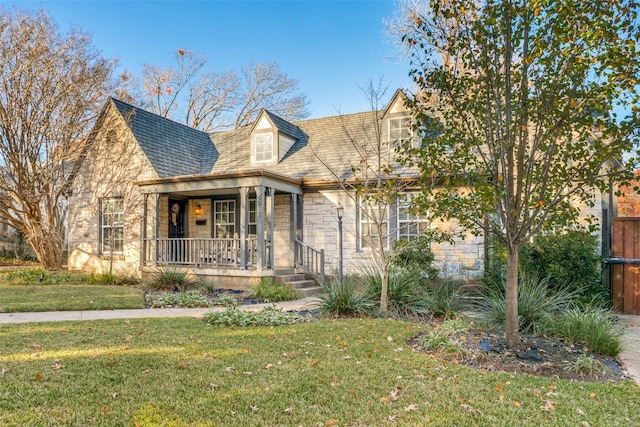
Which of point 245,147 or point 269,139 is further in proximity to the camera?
point 245,147

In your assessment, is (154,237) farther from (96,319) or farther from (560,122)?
(560,122)

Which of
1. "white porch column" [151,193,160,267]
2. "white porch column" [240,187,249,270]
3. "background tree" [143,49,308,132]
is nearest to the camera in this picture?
"white porch column" [240,187,249,270]

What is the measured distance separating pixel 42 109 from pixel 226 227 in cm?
726

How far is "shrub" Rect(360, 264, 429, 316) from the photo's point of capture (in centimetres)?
762

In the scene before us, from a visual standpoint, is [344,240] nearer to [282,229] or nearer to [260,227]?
[282,229]

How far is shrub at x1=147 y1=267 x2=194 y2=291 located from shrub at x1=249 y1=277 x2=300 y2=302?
7.36ft

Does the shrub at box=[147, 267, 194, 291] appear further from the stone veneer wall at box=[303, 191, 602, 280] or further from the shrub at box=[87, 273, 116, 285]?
the stone veneer wall at box=[303, 191, 602, 280]

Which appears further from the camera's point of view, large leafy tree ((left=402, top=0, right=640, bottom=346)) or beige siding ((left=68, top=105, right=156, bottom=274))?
beige siding ((left=68, top=105, right=156, bottom=274))

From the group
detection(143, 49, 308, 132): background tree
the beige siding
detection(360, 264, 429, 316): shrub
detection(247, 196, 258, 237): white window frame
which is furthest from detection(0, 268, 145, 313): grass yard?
detection(143, 49, 308, 132): background tree

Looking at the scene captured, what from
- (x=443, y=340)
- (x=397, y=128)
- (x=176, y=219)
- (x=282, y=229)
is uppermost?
(x=397, y=128)

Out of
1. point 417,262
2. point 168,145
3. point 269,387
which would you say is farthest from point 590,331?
point 168,145

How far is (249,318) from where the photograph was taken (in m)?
6.82

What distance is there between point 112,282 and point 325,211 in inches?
258

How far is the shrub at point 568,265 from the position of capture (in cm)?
817
